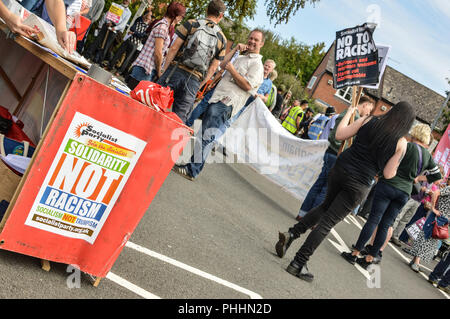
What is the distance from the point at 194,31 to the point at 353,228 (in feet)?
21.0

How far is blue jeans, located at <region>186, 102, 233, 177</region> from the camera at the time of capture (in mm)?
7004

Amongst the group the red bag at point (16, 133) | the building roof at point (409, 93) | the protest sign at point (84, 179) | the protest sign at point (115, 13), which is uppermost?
the building roof at point (409, 93)

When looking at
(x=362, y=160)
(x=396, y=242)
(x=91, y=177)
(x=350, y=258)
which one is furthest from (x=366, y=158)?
(x=396, y=242)

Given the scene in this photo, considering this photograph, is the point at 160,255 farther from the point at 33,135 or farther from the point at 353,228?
the point at 353,228

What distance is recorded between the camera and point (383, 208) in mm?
7062

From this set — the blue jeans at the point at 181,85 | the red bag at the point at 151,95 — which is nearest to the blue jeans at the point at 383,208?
the blue jeans at the point at 181,85

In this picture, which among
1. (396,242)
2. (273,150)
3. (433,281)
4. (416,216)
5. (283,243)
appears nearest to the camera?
(283,243)

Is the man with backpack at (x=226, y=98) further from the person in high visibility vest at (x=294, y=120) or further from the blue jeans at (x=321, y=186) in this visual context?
the person in high visibility vest at (x=294, y=120)

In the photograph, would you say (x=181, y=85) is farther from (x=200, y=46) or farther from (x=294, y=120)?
(x=294, y=120)

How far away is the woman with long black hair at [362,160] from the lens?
5.05 metres

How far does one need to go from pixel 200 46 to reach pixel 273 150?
179 inches

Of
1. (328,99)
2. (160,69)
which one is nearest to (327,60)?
(328,99)

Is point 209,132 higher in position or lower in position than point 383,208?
lower

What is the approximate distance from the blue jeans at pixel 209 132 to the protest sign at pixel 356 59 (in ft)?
5.54
